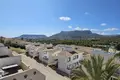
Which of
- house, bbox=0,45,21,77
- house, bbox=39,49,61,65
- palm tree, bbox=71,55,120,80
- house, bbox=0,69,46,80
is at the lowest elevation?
house, bbox=39,49,61,65

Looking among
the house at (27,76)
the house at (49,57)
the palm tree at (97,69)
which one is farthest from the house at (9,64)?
the house at (49,57)

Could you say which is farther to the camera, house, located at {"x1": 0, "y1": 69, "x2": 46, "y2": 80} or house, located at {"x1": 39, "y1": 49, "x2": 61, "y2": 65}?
house, located at {"x1": 39, "y1": 49, "x2": 61, "y2": 65}

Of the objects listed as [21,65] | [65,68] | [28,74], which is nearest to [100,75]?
[28,74]

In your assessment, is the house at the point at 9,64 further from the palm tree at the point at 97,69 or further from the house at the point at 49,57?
the house at the point at 49,57

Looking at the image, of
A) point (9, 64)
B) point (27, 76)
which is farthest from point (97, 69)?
point (9, 64)

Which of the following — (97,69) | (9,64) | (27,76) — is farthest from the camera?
(9,64)

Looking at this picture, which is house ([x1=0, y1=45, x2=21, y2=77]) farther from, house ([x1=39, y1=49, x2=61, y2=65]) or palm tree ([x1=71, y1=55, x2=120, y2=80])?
house ([x1=39, y1=49, x2=61, y2=65])

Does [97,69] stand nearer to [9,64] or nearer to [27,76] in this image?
[27,76]

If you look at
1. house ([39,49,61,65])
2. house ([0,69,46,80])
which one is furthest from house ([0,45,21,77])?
house ([39,49,61,65])

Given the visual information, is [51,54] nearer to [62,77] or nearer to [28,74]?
[62,77]

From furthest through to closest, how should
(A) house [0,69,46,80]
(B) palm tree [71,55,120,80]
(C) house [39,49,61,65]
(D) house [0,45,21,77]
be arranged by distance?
(C) house [39,49,61,65], (D) house [0,45,21,77], (A) house [0,69,46,80], (B) palm tree [71,55,120,80]

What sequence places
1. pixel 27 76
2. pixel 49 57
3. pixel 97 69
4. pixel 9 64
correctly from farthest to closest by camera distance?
pixel 49 57 → pixel 9 64 → pixel 27 76 → pixel 97 69

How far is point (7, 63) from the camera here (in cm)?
1684

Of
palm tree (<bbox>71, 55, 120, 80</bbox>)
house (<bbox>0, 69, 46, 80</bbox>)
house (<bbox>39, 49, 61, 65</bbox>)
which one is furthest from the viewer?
house (<bbox>39, 49, 61, 65</bbox>)
